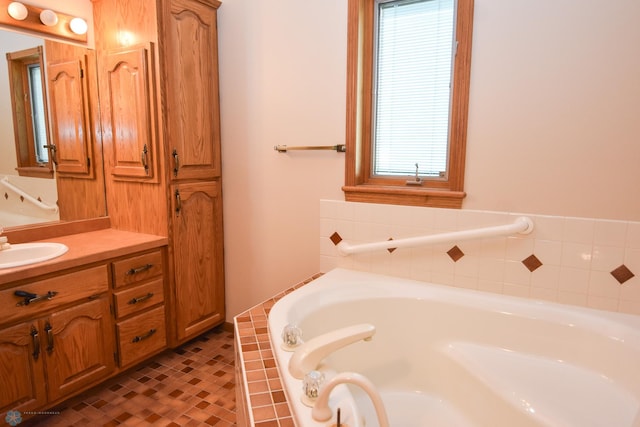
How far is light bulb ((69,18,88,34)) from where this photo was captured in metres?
2.14

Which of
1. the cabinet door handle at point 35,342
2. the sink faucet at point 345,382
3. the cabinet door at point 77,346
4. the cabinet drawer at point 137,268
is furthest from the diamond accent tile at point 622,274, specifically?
the cabinet door handle at point 35,342

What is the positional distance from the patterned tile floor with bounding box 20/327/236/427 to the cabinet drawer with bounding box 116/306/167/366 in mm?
132

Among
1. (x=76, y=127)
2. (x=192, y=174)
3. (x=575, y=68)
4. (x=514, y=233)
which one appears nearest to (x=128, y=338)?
(x=192, y=174)

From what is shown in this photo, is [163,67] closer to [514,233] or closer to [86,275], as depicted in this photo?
[86,275]

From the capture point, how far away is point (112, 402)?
1.90 m

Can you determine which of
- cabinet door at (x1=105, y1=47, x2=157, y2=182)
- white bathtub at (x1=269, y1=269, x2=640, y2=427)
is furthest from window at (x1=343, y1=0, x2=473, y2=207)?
cabinet door at (x1=105, y1=47, x2=157, y2=182)

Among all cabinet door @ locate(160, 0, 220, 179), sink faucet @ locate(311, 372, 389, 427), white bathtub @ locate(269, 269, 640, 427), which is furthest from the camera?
cabinet door @ locate(160, 0, 220, 179)

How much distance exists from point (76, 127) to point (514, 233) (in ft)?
7.84

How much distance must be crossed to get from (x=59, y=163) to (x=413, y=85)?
2.00 m

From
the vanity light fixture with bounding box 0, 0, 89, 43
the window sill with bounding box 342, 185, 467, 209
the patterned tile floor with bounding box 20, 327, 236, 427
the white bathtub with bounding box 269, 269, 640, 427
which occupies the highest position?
the vanity light fixture with bounding box 0, 0, 89, 43

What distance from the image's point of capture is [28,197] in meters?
2.03

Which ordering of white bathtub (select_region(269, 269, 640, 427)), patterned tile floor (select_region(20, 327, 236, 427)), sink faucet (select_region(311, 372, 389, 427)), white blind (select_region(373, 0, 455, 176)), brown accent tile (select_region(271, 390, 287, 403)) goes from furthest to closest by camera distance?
white blind (select_region(373, 0, 455, 176)) < patterned tile floor (select_region(20, 327, 236, 427)) < white bathtub (select_region(269, 269, 640, 427)) < brown accent tile (select_region(271, 390, 287, 403)) < sink faucet (select_region(311, 372, 389, 427))

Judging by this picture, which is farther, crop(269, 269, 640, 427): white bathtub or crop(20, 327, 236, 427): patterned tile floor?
crop(20, 327, 236, 427): patterned tile floor

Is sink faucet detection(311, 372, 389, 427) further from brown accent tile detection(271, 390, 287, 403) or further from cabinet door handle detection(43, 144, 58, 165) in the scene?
cabinet door handle detection(43, 144, 58, 165)
